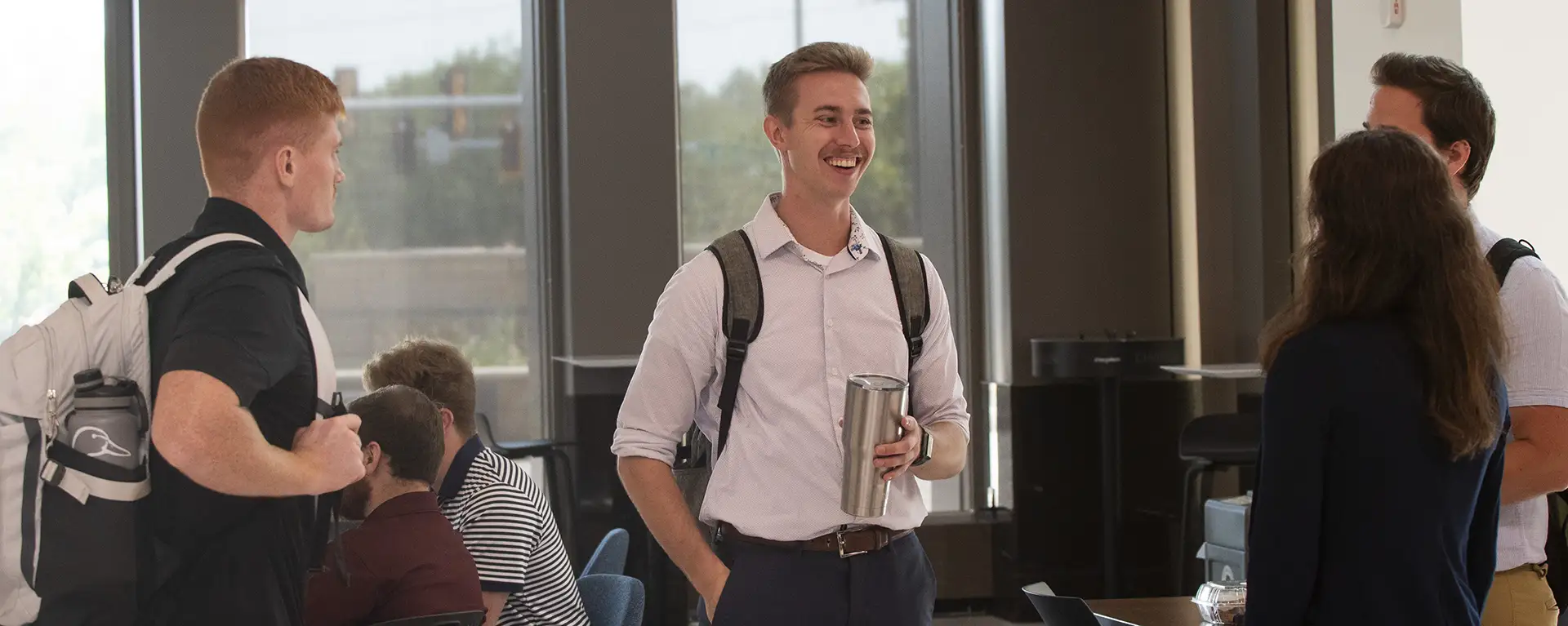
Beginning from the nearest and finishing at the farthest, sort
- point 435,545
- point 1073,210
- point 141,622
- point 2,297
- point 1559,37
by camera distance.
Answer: point 141,622
point 435,545
point 1559,37
point 2,297
point 1073,210

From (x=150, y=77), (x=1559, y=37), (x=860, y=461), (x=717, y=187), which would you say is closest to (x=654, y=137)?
(x=717, y=187)

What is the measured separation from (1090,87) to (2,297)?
4648 millimetres

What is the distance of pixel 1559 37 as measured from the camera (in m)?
4.02

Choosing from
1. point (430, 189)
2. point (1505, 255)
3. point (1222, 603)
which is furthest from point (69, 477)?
point (430, 189)

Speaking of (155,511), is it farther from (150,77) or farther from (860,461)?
(150,77)

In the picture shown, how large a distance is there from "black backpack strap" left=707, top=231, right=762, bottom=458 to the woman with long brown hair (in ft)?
2.59

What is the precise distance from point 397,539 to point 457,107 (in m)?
3.77

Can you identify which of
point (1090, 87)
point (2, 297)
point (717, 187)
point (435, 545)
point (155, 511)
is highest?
point (1090, 87)

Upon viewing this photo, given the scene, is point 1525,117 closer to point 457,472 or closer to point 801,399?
point 801,399

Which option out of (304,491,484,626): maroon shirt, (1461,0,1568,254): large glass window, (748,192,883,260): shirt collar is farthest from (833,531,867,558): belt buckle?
(1461,0,1568,254): large glass window

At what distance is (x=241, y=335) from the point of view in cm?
173

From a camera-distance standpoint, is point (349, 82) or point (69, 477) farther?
point (349, 82)

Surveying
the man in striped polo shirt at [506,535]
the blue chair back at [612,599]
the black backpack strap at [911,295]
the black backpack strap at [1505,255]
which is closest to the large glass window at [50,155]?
the man in striped polo shirt at [506,535]

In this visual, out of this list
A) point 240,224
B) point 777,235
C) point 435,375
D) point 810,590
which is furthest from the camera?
point 435,375
